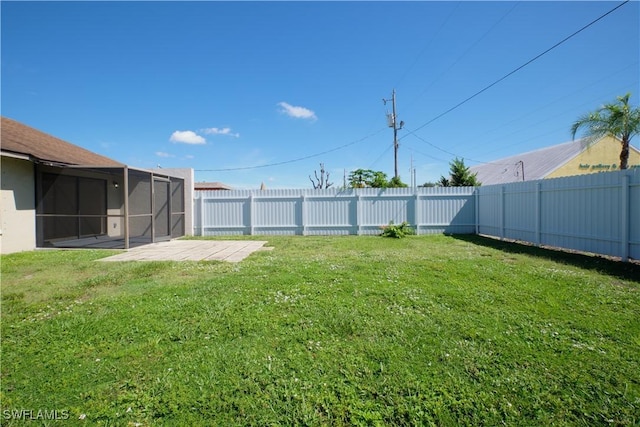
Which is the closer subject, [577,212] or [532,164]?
[577,212]

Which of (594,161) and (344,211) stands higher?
(594,161)

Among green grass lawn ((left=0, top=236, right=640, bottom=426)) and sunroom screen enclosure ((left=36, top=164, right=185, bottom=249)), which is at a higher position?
sunroom screen enclosure ((left=36, top=164, right=185, bottom=249))

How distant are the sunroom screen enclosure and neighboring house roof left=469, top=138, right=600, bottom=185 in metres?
22.7

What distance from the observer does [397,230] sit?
1083 centimetres

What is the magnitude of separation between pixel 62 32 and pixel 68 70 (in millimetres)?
2510

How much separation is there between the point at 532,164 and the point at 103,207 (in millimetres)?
29025

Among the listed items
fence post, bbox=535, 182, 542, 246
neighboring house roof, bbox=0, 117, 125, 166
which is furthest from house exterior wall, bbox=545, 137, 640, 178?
neighboring house roof, bbox=0, 117, 125, 166

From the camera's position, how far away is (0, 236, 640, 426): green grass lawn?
183 centimetres

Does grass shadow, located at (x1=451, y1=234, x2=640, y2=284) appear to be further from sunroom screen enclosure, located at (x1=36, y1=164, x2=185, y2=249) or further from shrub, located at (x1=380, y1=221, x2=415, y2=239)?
sunroom screen enclosure, located at (x1=36, y1=164, x2=185, y2=249)

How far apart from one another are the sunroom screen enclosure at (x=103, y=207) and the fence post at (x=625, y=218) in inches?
481

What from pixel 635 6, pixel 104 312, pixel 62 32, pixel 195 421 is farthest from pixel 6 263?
pixel 635 6

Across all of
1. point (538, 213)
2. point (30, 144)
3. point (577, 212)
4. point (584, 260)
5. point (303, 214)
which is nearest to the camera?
point (584, 260)

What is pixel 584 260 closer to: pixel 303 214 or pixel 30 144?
pixel 303 214

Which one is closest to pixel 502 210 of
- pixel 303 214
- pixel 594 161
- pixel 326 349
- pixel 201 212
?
pixel 303 214
